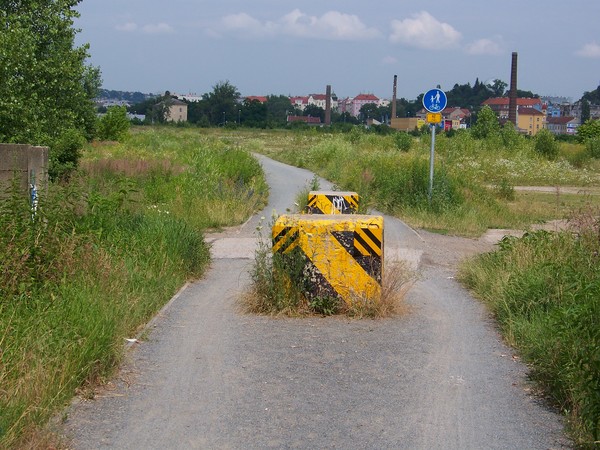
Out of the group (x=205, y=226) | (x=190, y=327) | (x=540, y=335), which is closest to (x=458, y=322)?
(x=540, y=335)

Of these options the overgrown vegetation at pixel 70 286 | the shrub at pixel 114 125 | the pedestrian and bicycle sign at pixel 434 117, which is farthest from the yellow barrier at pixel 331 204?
→ the shrub at pixel 114 125

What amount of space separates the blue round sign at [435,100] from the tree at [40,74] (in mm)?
8850

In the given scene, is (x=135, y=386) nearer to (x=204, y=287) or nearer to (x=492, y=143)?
(x=204, y=287)

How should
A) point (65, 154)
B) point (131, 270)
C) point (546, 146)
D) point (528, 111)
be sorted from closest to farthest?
point (131, 270) → point (65, 154) → point (546, 146) → point (528, 111)

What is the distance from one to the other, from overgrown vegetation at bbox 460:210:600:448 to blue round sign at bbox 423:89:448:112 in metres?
8.04

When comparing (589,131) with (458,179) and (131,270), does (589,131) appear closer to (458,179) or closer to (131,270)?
(458,179)

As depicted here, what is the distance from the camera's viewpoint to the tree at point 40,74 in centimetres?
1875

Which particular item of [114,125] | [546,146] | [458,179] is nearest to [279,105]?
[114,125]

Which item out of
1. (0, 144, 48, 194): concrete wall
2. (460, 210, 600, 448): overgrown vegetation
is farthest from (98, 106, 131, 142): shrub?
(460, 210, 600, 448): overgrown vegetation

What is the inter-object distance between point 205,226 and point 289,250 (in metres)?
8.55

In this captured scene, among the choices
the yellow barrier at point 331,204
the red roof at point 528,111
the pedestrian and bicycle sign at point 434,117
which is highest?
the red roof at point 528,111

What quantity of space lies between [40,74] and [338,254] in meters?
14.2

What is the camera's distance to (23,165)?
390 inches

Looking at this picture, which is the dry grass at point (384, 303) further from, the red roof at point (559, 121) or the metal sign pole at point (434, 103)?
the red roof at point (559, 121)
